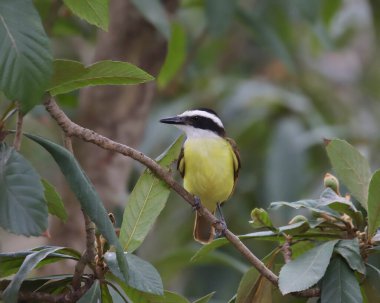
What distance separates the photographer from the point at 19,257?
83.7 inches

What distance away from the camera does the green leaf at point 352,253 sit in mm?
2277

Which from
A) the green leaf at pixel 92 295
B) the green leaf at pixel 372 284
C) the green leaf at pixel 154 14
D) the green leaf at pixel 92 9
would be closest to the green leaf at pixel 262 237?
the green leaf at pixel 372 284

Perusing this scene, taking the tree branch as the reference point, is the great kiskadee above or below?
below

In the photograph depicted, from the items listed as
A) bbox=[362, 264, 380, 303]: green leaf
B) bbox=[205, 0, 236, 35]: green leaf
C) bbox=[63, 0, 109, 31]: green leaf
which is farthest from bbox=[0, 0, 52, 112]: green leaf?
bbox=[205, 0, 236, 35]: green leaf

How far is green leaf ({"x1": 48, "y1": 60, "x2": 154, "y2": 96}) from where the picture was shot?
2.00 metres

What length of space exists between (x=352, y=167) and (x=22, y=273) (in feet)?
3.47

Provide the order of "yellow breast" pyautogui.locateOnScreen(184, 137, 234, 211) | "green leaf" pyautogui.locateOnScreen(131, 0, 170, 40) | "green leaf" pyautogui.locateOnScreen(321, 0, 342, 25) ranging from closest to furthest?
1. "yellow breast" pyautogui.locateOnScreen(184, 137, 234, 211)
2. "green leaf" pyautogui.locateOnScreen(131, 0, 170, 40)
3. "green leaf" pyautogui.locateOnScreen(321, 0, 342, 25)

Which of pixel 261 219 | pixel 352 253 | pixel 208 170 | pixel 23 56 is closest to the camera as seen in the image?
pixel 23 56

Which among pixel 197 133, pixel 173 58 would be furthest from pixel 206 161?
pixel 173 58

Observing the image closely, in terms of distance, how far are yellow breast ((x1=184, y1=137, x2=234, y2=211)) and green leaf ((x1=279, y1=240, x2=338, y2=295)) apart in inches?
38.8

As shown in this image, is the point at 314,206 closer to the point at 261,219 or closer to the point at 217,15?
the point at 261,219

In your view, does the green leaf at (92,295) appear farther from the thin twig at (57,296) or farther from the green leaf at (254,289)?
the green leaf at (254,289)

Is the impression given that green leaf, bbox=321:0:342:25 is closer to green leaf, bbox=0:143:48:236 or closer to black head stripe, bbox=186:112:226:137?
black head stripe, bbox=186:112:226:137

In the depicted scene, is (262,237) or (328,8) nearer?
(262,237)
